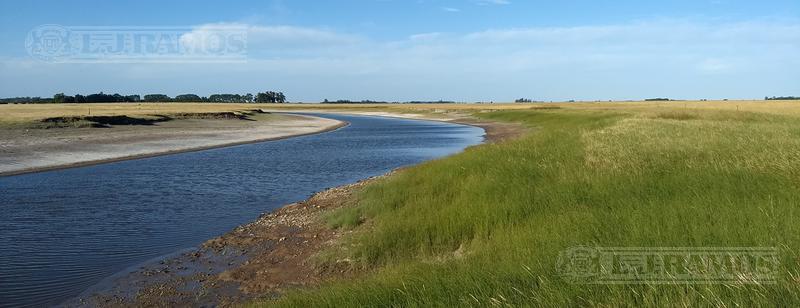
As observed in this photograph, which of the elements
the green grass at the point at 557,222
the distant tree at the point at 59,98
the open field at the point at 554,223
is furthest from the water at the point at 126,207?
the distant tree at the point at 59,98

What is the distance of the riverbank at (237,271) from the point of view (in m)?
8.65

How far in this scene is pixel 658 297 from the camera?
14.3ft

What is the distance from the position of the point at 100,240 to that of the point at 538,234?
1007cm

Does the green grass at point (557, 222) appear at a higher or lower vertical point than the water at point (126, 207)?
higher

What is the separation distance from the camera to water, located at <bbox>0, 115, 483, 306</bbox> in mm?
10180

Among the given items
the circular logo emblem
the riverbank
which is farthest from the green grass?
the riverbank

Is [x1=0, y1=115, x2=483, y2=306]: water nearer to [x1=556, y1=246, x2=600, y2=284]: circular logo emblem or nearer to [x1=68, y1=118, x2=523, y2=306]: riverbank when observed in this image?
[x1=68, y1=118, x2=523, y2=306]: riverbank

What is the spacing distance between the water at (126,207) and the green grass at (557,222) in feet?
14.0

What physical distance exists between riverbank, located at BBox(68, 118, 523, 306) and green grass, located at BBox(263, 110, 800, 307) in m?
0.68

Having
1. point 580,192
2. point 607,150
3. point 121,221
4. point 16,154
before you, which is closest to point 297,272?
point 580,192

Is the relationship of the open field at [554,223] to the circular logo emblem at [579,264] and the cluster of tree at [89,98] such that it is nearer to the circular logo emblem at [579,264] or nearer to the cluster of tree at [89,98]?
the circular logo emblem at [579,264]

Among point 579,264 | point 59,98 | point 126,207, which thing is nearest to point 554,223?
point 579,264

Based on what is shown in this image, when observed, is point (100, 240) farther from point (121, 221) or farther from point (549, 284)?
point (549, 284)

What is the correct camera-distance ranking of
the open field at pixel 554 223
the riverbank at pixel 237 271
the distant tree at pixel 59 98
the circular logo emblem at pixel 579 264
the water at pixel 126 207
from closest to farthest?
the open field at pixel 554 223 → the circular logo emblem at pixel 579 264 → the riverbank at pixel 237 271 → the water at pixel 126 207 → the distant tree at pixel 59 98
